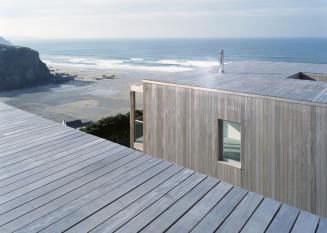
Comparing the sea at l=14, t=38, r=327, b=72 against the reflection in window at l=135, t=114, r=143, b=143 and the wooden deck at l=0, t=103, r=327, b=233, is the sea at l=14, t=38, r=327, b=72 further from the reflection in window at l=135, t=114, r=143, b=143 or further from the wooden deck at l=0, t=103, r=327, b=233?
the wooden deck at l=0, t=103, r=327, b=233

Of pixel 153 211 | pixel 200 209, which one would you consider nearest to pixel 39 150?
pixel 153 211

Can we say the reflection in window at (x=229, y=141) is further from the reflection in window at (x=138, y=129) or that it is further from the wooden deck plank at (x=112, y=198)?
the wooden deck plank at (x=112, y=198)

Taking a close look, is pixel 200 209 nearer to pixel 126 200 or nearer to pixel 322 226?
pixel 126 200

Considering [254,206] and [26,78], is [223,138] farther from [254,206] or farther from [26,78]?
[26,78]

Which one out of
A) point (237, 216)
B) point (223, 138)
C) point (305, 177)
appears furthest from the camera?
point (223, 138)

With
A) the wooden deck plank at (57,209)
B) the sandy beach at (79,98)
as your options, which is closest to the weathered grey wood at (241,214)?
the wooden deck plank at (57,209)

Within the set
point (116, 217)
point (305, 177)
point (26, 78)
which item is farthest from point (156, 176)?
point (26, 78)
